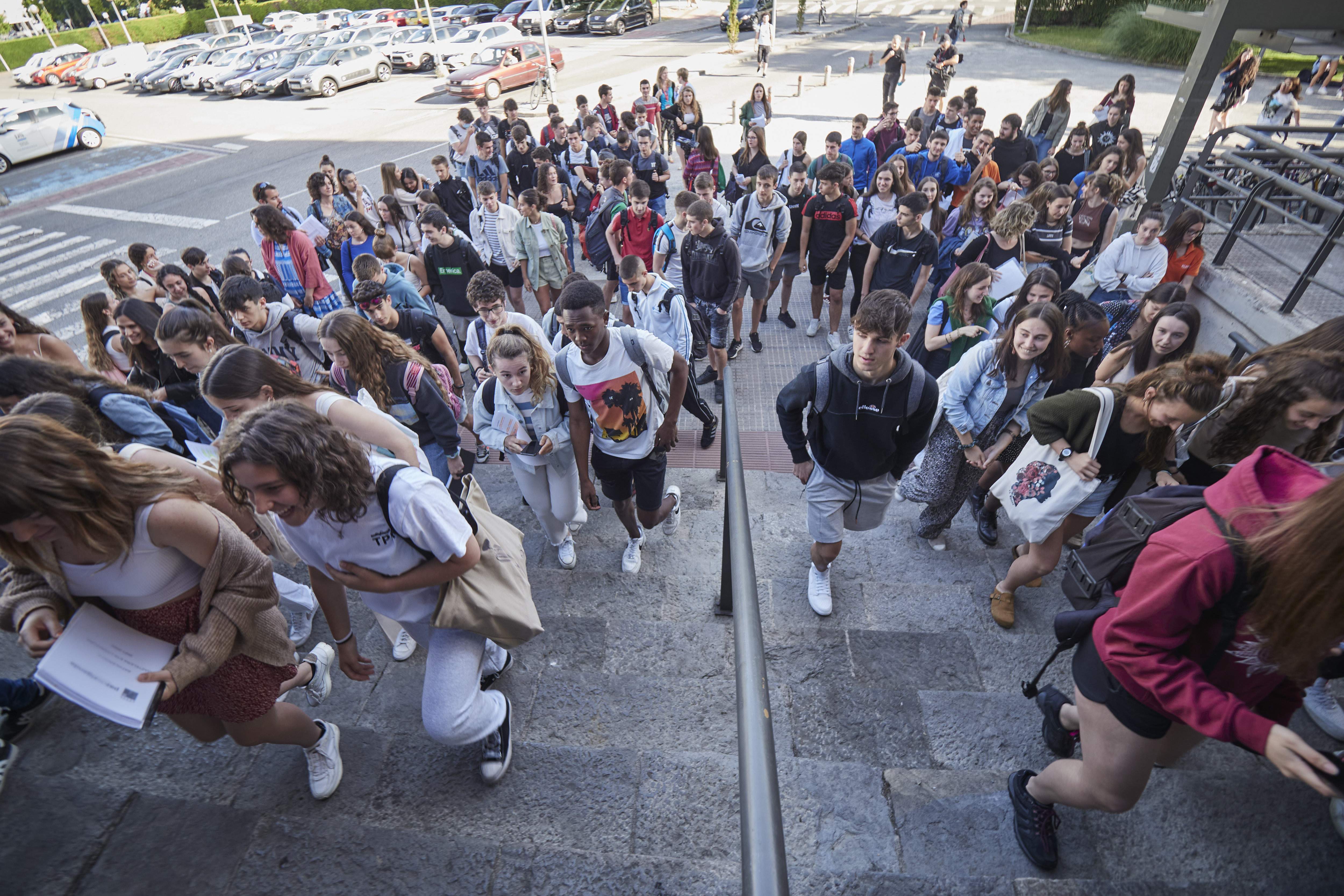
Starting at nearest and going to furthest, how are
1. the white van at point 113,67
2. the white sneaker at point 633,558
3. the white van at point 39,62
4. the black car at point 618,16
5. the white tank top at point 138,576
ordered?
1. the white tank top at point 138,576
2. the white sneaker at point 633,558
3. the white van at point 113,67
4. the white van at point 39,62
5. the black car at point 618,16

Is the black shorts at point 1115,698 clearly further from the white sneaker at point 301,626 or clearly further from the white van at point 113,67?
the white van at point 113,67

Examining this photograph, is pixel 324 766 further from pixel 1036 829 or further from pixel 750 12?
pixel 750 12

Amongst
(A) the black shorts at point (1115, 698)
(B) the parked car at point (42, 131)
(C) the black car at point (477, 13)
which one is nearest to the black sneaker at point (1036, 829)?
(A) the black shorts at point (1115, 698)

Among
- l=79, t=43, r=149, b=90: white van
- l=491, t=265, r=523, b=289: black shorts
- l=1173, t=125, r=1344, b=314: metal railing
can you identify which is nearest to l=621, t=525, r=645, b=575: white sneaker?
l=491, t=265, r=523, b=289: black shorts

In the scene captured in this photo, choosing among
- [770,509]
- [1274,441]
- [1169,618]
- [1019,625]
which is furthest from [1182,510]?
[770,509]

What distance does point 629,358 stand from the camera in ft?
12.2

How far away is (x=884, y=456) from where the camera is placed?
350cm

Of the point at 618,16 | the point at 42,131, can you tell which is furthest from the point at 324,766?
Result: the point at 618,16

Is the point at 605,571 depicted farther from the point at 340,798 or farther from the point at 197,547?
the point at 197,547

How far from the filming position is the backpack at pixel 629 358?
145 inches

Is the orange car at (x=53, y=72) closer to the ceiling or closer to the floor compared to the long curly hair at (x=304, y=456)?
closer to the floor

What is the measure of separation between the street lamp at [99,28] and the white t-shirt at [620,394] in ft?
163

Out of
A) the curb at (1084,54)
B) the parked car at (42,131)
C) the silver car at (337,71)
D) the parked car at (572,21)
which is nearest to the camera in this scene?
the parked car at (42,131)

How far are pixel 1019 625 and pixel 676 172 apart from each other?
1232cm
